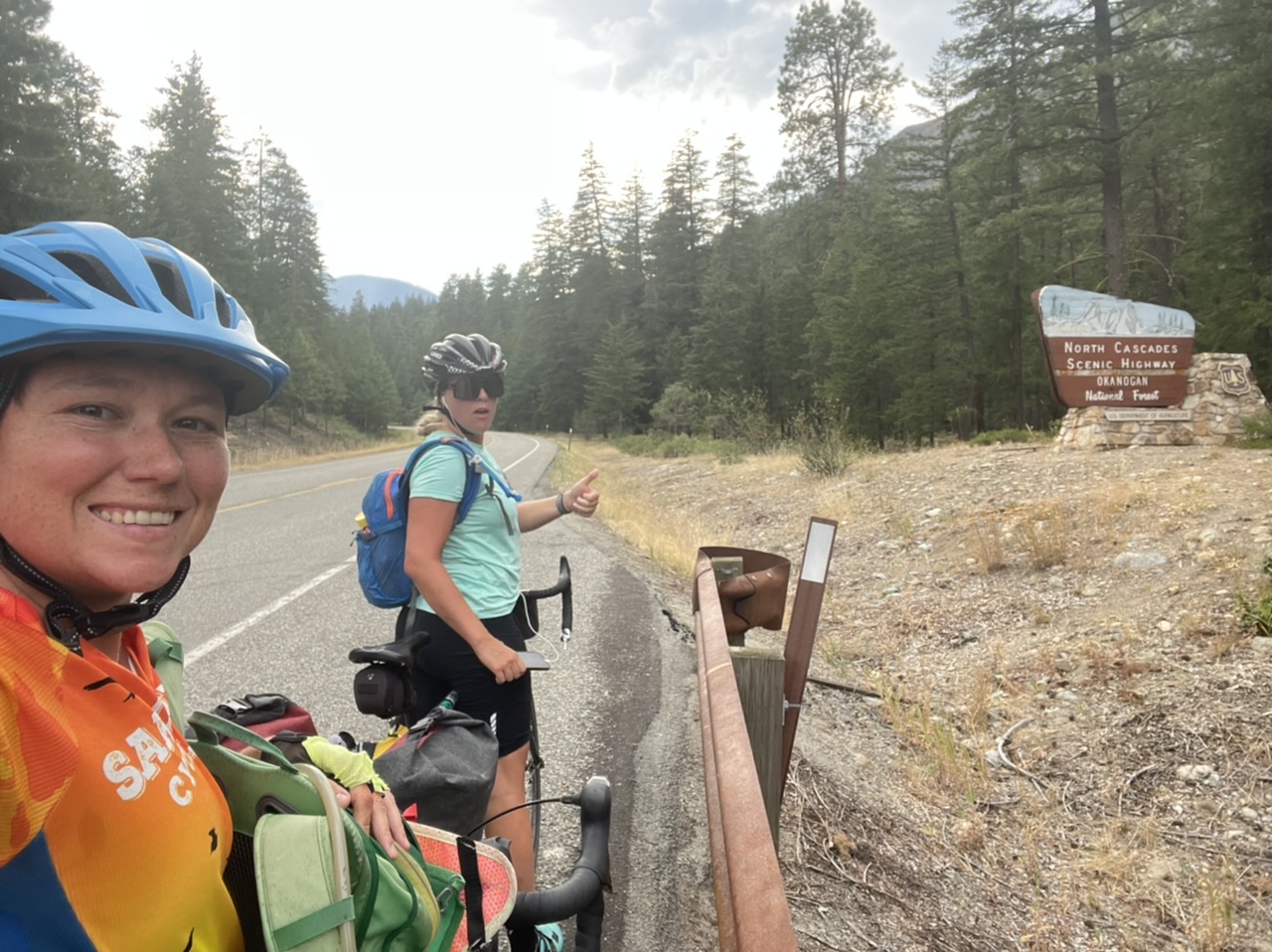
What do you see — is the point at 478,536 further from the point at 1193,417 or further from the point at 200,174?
the point at 200,174

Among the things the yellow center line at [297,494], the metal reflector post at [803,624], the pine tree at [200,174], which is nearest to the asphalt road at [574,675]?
the metal reflector post at [803,624]

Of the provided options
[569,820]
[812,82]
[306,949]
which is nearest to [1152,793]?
[569,820]

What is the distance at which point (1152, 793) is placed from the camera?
4043mm

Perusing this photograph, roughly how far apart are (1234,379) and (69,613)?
15598mm

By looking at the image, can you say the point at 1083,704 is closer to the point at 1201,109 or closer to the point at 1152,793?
the point at 1152,793

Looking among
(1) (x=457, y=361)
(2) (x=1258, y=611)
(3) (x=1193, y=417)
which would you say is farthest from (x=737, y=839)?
(3) (x=1193, y=417)

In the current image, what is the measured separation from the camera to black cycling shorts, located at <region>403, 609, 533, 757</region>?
8.10ft

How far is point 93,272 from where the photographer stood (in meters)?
1.21

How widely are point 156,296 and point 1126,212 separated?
38492 mm

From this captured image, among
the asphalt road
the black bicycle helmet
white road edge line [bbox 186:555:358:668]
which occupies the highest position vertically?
the black bicycle helmet

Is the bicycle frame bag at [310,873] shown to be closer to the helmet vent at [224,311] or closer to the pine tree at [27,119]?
the helmet vent at [224,311]

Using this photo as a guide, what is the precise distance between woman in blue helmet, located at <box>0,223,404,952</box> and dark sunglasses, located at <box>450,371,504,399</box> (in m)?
1.22

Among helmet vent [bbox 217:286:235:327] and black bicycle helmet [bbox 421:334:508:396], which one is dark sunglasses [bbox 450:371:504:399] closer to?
black bicycle helmet [bbox 421:334:508:396]

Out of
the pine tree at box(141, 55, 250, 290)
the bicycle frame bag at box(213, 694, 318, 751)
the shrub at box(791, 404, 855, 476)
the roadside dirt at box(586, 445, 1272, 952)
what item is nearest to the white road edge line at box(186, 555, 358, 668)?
the roadside dirt at box(586, 445, 1272, 952)
